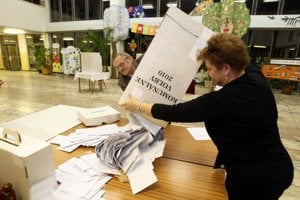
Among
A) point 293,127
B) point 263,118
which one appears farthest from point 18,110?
point 293,127

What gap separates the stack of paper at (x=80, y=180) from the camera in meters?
0.75

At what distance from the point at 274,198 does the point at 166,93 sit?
0.65 meters

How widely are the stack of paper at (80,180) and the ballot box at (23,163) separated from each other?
0.10 metres

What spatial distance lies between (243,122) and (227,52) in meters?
0.27

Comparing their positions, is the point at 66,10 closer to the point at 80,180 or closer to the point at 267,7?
the point at 267,7

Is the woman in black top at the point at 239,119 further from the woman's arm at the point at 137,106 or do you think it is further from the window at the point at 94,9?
the window at the point at 94,9

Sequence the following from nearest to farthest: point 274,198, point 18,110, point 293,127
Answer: point 274,198 → point 293,127 → point 18,110

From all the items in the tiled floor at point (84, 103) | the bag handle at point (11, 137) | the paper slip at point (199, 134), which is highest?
the bag handle at point (11, 137)

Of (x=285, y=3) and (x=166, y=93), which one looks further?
(x=285, y=3)

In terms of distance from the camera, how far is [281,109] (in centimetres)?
489

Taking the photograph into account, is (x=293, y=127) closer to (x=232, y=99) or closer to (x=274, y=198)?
(x=274, y=198)

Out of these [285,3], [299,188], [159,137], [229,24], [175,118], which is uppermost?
[285,3]

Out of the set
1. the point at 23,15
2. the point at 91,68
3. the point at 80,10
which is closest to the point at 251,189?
the point at 91,68

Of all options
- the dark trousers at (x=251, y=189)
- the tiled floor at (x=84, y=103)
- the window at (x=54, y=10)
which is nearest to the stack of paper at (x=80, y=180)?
the dark trousers at (x=251, y=189)
